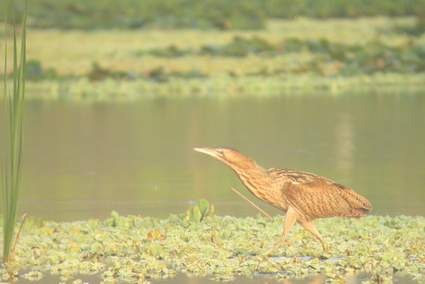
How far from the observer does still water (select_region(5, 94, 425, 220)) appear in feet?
38.3

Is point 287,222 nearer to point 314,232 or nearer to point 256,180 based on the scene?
point 314,232

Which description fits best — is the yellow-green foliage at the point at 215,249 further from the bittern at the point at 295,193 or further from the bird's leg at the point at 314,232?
the bittern at the point at 295,193

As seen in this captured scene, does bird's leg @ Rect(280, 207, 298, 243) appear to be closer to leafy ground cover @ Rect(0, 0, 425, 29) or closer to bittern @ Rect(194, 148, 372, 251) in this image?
bittern @ Rect(194, 148, 372, 251)

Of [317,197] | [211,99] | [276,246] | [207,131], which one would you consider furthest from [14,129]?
[211,99]

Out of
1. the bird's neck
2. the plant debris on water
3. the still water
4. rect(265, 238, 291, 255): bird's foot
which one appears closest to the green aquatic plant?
the plant debris on water

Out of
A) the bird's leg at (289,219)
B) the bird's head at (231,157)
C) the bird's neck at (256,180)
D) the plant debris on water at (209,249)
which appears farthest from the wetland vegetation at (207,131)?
the bird's head at (231,157)

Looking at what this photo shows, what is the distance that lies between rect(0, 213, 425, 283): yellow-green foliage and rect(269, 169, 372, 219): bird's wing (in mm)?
208

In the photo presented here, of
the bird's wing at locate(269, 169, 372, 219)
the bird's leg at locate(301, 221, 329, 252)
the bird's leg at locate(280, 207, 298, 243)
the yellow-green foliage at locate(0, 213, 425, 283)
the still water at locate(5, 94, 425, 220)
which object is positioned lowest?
the still water at locate(5, 94, 425, 220)

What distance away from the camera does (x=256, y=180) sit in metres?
8.60

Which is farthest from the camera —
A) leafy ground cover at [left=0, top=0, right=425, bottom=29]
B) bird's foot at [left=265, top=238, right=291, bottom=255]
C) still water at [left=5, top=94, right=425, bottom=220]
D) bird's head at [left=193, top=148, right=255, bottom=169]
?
leafy ground cover at [left=0, top=0, right=425, bottom=29]

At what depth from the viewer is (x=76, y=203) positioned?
37.8 ft

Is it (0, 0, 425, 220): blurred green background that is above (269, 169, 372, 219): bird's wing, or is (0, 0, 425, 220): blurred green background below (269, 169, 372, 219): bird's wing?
below

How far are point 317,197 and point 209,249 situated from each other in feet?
2.26

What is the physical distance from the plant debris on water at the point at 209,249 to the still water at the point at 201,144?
984 mm
